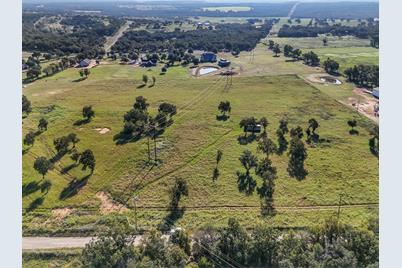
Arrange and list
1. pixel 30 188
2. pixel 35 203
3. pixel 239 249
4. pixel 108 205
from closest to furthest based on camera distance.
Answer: pixel 239 249 < pixel 35 203 < pixel 108 205 < pixel 30 188

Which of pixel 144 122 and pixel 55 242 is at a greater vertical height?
pixel 144 122

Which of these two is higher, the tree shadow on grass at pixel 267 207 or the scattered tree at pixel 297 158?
the scattered tree at pixel 297 158

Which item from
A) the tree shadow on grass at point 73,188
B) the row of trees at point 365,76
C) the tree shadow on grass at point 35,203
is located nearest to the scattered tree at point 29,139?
the tree shadow on grass at point 73,188

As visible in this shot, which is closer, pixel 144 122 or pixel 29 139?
pixel 29 139

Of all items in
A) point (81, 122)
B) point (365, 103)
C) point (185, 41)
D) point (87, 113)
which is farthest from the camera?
point (185, 41)

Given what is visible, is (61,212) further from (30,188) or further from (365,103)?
(365,103)

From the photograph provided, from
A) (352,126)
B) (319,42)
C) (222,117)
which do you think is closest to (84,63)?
(222,117)

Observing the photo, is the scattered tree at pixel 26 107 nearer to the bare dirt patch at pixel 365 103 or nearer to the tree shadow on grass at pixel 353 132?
the tree shadow on grass at pixel 353 132
